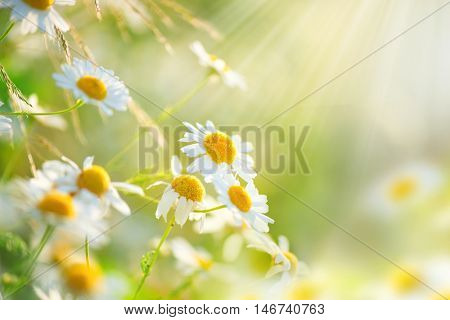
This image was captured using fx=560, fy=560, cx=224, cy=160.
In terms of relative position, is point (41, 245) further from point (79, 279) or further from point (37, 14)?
point (37, 14)

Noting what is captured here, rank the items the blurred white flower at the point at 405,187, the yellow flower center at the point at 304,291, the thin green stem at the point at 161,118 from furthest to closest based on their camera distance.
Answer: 1. the blurred white flower at the point at 405,187
2. the yellow flower center at the point at 304,291
3. the thin green stem at the point at 161,118

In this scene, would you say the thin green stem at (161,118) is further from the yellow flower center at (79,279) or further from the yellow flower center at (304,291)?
the yellow flower center at (304,291)

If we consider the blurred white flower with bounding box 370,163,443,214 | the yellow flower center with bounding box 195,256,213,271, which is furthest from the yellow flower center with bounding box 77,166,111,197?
the blurred white flower with bounding box 370,163,443,214

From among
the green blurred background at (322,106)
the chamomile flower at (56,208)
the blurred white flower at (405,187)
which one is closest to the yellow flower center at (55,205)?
the chamomile flower at (56,208)

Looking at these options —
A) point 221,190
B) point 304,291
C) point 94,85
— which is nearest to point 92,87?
point 94,85

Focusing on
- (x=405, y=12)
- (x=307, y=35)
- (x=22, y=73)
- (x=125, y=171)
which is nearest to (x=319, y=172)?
(x=307, y=35)

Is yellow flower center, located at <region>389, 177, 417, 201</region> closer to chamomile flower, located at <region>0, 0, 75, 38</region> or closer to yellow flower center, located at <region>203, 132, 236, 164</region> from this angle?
yellow flower center, located at <region>203, 132, 236, 164</region>
